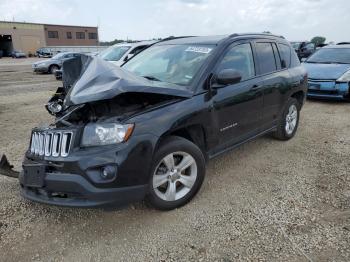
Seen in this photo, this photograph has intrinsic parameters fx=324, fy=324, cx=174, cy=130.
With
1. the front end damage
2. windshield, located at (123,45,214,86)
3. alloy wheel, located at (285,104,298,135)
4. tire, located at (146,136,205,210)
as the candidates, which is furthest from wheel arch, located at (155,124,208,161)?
alloy wheel, located at (285,104,298,135)

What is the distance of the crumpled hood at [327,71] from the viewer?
8570 mm

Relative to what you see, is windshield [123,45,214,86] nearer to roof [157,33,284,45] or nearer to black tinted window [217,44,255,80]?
roof [157,33,284,45]

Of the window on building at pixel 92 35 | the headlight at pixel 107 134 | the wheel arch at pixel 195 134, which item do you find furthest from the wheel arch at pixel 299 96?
the window on building at pixel 92 35

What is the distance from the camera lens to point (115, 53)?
1255cm

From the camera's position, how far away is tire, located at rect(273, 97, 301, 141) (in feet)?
17.5

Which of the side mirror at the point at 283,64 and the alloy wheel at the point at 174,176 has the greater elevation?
the side mirror at the point at 283,64

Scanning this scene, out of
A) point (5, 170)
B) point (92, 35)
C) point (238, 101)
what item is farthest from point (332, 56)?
point (92, 35)

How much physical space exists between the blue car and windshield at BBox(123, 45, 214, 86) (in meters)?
5.77

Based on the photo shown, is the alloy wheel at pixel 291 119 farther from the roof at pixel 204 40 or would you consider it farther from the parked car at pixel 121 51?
the parked car at pixel 121 51

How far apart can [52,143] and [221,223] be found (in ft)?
5.92

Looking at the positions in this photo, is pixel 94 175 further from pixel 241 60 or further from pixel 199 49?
pixel 241 60

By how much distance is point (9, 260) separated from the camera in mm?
2760

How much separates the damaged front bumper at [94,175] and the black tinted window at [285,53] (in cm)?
327

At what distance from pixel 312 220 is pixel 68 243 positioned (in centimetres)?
237
